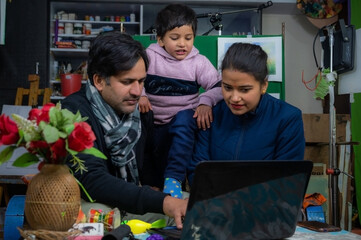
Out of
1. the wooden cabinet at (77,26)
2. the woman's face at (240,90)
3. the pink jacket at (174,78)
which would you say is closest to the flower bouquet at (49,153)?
the woman's face at (240,90)

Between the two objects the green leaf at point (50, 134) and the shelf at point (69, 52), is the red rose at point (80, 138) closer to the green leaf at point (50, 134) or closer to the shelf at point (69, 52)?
the green leaf at point (50, 134)

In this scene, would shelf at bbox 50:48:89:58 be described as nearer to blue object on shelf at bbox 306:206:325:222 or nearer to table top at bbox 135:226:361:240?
blue object on shelf at bbox 306:206:325:222

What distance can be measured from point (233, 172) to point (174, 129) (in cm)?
90

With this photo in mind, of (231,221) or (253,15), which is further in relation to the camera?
(253,15)

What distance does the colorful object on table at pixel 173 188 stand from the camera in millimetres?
1614

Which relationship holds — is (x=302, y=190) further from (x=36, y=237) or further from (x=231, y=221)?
(x=36, y=237)

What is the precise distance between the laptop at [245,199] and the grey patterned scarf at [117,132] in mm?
699

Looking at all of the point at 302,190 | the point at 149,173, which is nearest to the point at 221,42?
the point at 149,173

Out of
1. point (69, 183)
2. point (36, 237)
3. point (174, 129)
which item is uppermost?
point (174, 129)

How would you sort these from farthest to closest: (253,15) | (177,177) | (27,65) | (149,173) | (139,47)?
1. (253,15)
2. (27,65)
3. (149,173)
4. (177,177)
5. (139,47)

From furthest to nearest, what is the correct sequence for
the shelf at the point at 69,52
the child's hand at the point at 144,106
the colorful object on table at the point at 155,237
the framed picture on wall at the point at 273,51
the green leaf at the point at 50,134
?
the shelf at the point at 69,52
the framed picture on wall at the point at 273,51
the child's hand at the point at 144,106
the colorful object on table at the point at 155,237
the green leaf at the point at 50,134

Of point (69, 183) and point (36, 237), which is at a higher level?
point (69, 183)

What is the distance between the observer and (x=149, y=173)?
2.03 meters

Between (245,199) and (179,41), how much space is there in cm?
116
